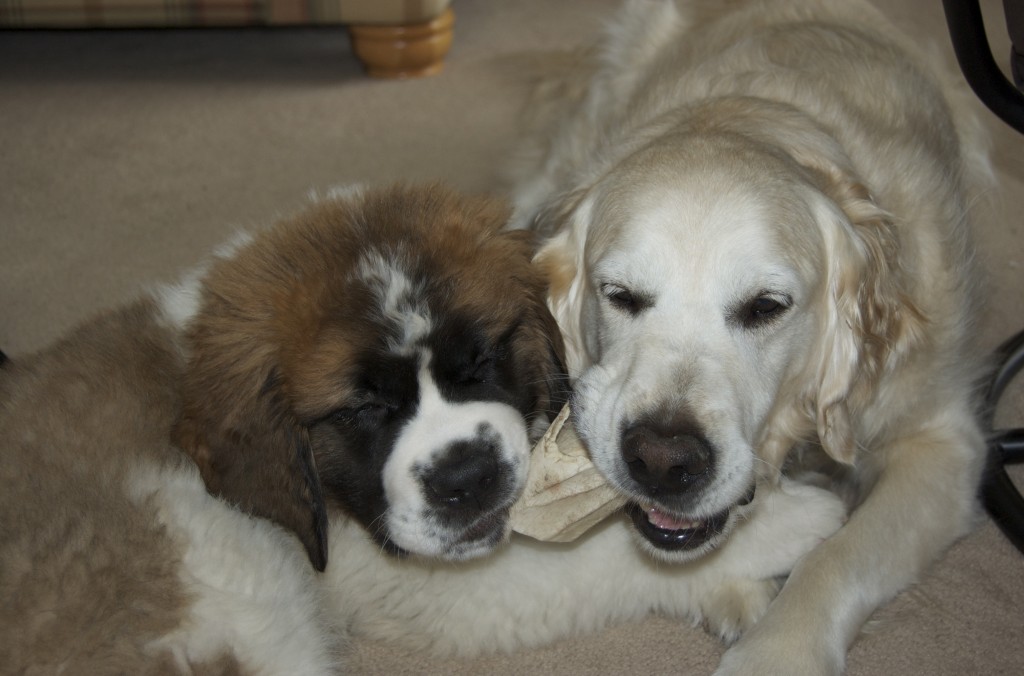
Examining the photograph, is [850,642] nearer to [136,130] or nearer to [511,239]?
[511,239]

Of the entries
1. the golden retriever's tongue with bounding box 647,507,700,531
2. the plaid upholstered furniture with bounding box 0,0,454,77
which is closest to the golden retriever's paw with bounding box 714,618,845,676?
the golden retriever's tongue with bounding box 647,507,700,531

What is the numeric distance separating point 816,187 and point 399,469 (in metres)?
1.11

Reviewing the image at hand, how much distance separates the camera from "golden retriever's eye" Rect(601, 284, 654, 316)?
2.14m

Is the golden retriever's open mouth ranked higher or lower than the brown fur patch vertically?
lower

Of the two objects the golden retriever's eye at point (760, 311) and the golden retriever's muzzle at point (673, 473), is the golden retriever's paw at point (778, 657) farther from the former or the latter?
the golden retriever's eye at point (760, 311)

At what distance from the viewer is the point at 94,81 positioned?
4.73 meters

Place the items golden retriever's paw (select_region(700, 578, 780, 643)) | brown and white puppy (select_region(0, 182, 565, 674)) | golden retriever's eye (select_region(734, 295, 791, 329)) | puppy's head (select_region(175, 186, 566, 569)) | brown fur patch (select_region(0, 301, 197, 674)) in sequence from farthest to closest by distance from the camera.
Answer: golden retriever's paw (select_region(700, 578, 780, 643))
golden retriever's eye (select_region(734, 295, 791, 329))
puppy's head (select_region(175, 186, 566, 569))
brown and white puppy (select_region(0, 182, 565, 674))
brown fur patch (select_region(0, 301, 197, 674))

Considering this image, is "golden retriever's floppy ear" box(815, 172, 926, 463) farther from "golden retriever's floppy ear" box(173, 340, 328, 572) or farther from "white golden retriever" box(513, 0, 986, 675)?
"golden retriever's floppy ear" box(173, 340, 328, 572)

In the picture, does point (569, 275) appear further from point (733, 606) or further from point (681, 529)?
point (733, 606)

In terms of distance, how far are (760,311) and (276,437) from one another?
984mm

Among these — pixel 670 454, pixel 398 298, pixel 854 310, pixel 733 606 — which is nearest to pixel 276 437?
pixel 398 298

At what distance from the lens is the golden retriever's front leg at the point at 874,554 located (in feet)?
6.90

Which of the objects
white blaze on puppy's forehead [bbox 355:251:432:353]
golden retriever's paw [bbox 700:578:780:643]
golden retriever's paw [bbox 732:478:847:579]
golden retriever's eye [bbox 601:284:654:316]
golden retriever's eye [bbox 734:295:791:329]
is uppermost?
white blaze on puppy's forehead [bbox 355:251:432:353]

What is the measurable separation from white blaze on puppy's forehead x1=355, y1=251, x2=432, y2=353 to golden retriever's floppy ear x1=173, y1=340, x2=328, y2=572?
0.26 m
